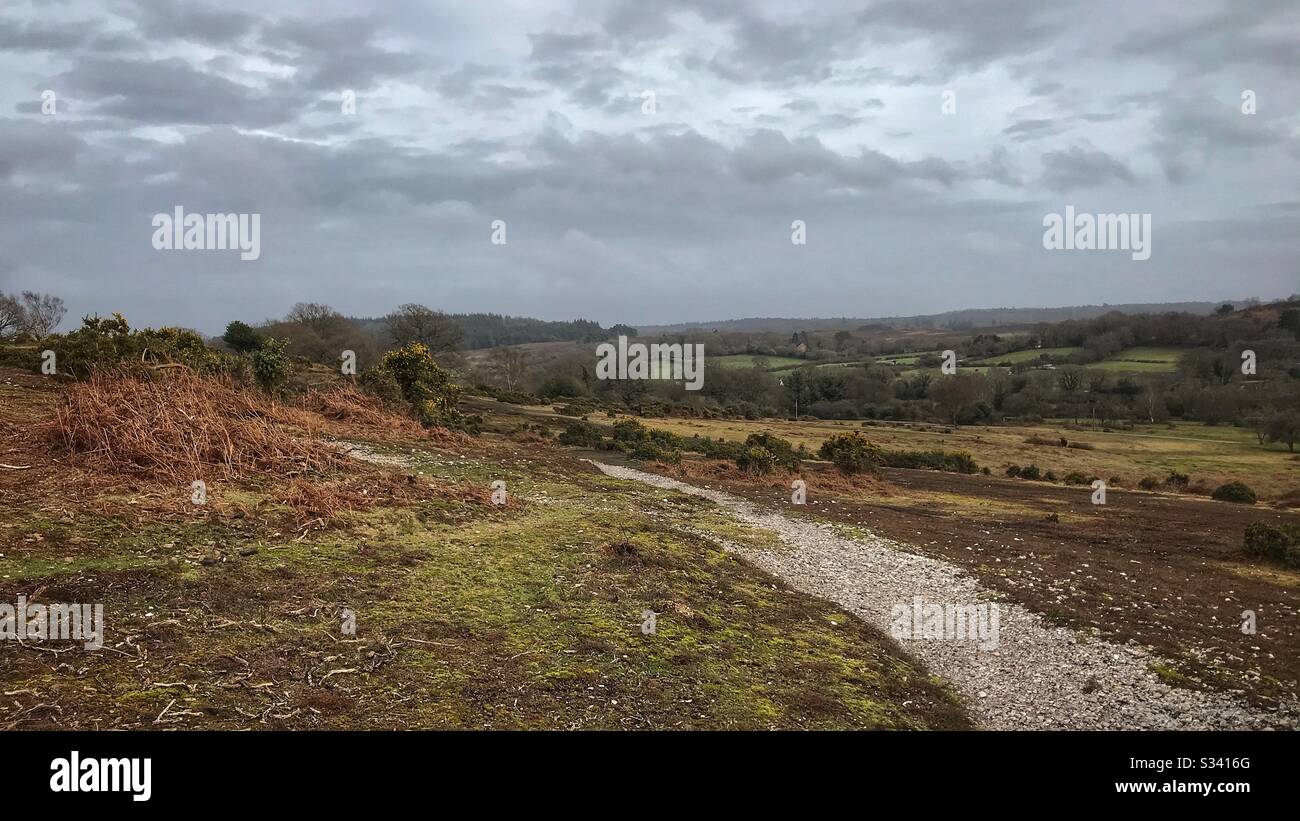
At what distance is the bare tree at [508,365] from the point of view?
249 feet

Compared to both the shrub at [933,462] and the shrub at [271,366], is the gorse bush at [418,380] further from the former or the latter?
the shrub at [933,462]

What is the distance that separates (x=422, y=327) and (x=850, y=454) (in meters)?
44.8

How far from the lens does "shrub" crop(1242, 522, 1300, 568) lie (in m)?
15.8

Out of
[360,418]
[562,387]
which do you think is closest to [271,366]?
[360,418]

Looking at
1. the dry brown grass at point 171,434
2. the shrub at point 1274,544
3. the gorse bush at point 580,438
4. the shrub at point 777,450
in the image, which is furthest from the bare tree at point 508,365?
the shrub at point 1274,544

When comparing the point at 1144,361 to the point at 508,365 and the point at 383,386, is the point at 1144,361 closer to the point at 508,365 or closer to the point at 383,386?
the point at 508,365

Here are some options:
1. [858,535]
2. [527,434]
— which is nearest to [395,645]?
[858,535]

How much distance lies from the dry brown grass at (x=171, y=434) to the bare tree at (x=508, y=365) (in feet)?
197

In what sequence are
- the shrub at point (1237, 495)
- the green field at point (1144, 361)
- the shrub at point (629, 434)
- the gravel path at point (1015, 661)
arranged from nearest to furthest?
the gravel path at point (1015, 661) < the shrub at point (1237, 495) < the shrub at point (629, 434) < the green field at point (1144, 361)

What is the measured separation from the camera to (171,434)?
1202 centimetres

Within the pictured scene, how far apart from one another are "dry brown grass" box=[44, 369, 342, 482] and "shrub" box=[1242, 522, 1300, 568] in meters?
19.7

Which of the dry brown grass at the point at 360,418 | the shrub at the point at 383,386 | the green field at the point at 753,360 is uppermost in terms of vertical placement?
the green field at the point at 753,360
